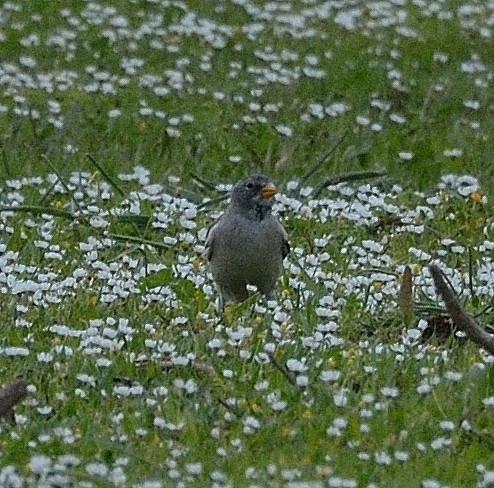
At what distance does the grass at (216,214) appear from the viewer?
6.37 meters

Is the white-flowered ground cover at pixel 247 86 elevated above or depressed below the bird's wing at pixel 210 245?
below

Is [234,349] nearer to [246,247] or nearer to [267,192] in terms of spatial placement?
[246,247]

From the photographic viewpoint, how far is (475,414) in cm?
674

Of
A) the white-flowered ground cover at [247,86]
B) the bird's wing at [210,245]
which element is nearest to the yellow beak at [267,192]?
the bird's wing at [210,245]

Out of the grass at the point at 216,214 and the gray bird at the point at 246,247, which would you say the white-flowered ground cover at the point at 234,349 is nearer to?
the grass at the point at 216,214

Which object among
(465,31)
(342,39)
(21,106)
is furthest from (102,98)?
(465,31)

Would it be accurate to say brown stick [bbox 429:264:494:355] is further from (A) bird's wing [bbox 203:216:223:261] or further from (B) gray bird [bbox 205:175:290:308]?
(A) bird's wing [bbox 203:216:223:261]

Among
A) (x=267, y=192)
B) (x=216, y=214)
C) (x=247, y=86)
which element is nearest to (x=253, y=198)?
(x=267, y=192)

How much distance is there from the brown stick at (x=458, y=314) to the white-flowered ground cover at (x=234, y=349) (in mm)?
212

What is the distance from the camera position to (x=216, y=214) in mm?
9930

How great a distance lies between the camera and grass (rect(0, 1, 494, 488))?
6.37 m

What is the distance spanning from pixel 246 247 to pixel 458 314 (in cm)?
190

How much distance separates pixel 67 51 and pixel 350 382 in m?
6.30

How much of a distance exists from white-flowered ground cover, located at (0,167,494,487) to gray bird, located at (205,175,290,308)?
138 mm
